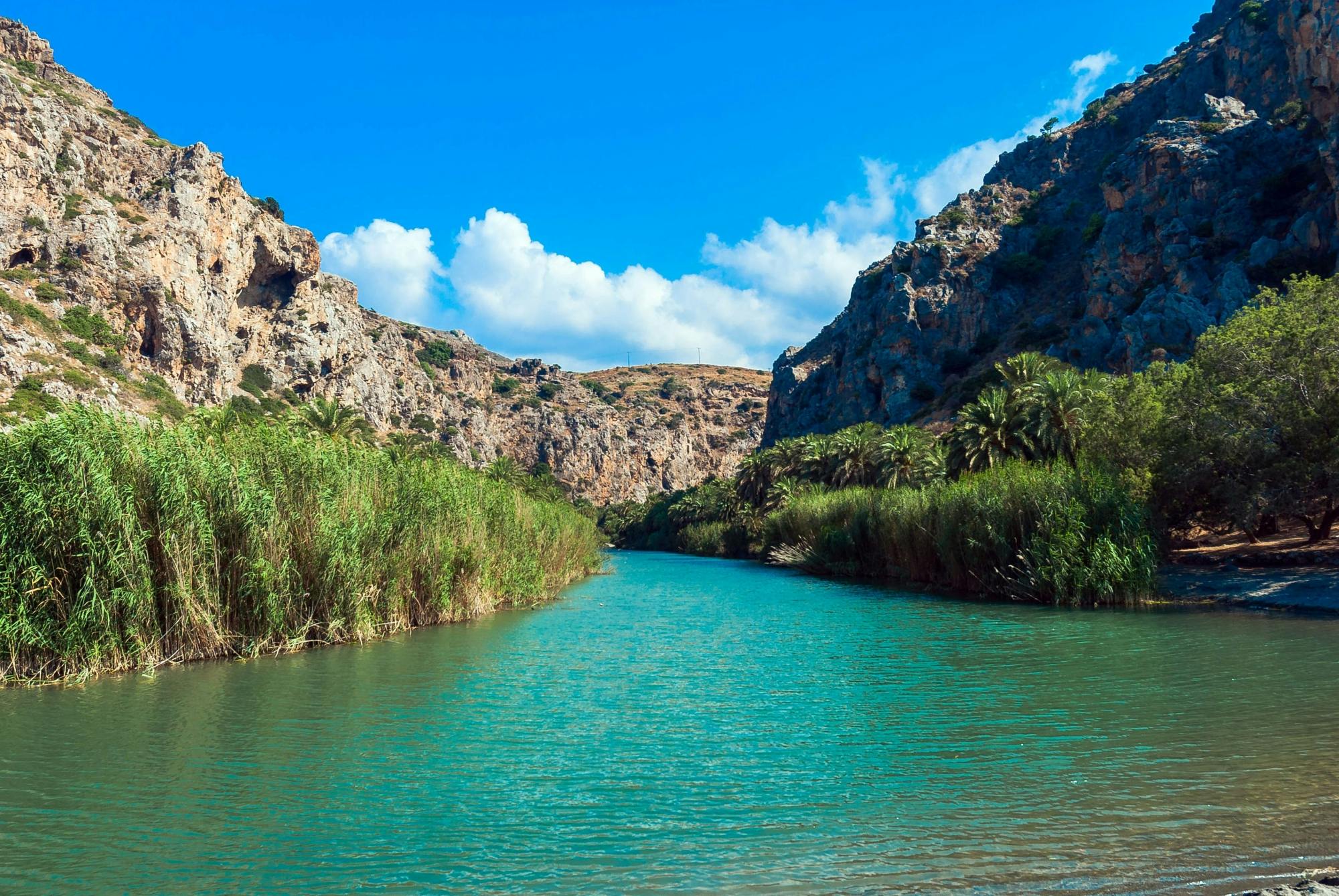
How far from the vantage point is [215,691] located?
15.9m

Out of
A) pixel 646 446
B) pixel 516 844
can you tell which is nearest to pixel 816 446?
pixel 516 844

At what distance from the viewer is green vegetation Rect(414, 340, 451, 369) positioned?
159m

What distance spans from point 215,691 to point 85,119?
327 ft

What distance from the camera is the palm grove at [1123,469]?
29.3m

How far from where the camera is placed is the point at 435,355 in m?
160

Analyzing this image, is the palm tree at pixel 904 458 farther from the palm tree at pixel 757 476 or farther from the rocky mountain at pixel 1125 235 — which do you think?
the rocky mountain at pixel 1125 235

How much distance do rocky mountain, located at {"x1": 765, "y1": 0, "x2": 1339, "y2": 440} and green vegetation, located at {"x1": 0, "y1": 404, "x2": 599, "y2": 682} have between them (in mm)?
62104

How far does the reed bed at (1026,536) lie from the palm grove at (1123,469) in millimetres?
70

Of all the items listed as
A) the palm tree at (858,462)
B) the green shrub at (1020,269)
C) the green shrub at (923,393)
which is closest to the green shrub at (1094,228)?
the green shrub at (1020,269)

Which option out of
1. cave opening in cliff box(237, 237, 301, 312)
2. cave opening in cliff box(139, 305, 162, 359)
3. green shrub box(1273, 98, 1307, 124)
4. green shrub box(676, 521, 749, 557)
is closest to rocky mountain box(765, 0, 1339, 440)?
green shrub box(1273, 98, 1307, 124)

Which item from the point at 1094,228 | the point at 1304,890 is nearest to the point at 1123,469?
the point at 1304,890

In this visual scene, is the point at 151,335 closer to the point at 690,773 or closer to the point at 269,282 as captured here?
the point at 269,282

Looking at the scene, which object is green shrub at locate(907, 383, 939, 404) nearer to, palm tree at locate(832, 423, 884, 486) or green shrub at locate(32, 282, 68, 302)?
palm tree at locate(832, 423, 884, 486)

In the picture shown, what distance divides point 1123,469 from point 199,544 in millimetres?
36419
